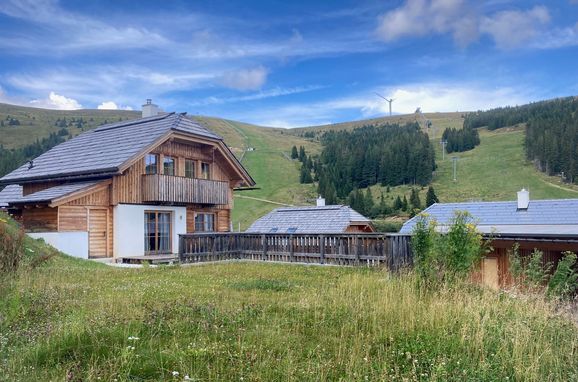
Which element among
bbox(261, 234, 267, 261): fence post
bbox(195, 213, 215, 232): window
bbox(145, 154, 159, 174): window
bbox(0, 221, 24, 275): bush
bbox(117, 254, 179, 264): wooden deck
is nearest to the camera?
bbox(0, 221, 24, 275): bush

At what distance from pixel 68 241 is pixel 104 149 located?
21.8 ft

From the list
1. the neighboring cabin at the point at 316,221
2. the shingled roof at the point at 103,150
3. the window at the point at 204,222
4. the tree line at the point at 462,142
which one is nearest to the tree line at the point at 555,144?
the tree line at the point at 462,142

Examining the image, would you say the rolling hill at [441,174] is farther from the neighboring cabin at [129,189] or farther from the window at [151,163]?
the window at [151,163]

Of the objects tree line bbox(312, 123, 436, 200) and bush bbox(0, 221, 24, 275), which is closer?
bush bbox(0, 221, 24, 275)

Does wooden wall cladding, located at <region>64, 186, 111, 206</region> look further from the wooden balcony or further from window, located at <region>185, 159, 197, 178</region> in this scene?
window, located at <region>185, 159, 197, 178</region>

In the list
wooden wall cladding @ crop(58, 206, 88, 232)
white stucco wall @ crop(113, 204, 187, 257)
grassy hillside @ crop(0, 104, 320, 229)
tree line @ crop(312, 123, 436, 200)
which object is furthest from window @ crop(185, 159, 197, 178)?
tree line @ crop(312, 123, 436, 200)

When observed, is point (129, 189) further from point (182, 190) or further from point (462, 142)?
point (462, 142)

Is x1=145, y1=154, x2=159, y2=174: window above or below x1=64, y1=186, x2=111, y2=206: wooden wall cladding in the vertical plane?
above

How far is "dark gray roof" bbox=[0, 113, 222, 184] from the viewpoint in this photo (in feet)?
79.3

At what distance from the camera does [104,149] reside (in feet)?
86.7

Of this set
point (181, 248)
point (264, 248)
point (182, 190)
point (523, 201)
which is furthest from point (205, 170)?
point (523, 201)

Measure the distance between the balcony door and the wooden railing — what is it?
20.8 ft

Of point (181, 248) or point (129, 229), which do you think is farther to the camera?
point (129, 229)

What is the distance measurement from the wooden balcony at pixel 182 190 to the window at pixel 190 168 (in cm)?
104
